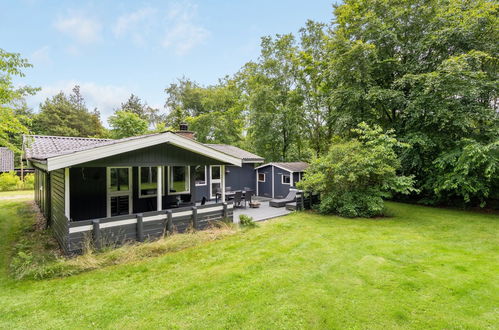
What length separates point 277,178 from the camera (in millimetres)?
15180

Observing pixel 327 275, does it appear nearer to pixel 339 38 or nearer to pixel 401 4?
pixel 339 38

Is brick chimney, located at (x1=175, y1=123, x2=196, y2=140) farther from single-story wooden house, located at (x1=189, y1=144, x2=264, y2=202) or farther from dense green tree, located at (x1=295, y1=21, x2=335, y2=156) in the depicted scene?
dense green tree, located at (x1=295, y1=21, x2=335, y2=156)

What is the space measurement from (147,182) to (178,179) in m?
1.30

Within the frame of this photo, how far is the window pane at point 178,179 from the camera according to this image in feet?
32.0

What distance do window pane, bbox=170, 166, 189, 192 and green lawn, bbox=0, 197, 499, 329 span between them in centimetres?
370

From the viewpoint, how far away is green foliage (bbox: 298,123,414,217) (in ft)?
33.3

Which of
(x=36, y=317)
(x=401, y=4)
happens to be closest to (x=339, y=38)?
(x=401, y=4)

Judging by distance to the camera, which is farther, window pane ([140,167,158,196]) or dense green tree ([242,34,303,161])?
dense green tree ([242,34,303,161])

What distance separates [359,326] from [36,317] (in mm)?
4752

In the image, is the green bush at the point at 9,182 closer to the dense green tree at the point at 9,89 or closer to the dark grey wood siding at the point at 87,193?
the dense green tree at the point at 9,89

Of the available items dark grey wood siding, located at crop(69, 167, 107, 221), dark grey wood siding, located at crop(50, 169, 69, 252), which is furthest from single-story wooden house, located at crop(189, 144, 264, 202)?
dark grey wood siding, located at crop(50, 169, 69, 252)

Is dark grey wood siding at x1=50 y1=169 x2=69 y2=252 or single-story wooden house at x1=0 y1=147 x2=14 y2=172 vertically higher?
single-story wooden house at x1=0 y1=147 x2=14 y2=172

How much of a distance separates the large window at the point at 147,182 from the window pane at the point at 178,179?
0.77 metres

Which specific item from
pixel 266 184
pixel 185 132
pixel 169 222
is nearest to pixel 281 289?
pixel 169 222
